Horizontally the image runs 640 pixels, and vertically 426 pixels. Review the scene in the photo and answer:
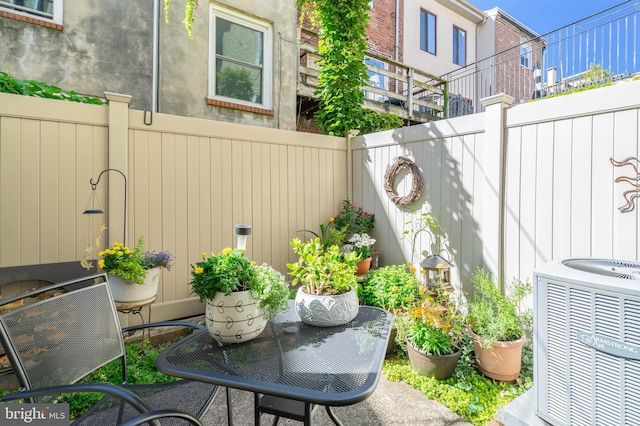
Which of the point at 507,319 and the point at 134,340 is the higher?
the point at 507,319

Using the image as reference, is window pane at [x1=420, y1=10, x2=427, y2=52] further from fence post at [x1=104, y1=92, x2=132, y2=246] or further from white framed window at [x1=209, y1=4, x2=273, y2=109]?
fence post at [x1=104, y1=92, x2=132, y2=246]

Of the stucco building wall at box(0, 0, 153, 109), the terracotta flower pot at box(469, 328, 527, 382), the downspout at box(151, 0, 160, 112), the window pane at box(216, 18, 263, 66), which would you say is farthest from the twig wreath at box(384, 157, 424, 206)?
the stucco building wall at box(0, 0, 153, 109)

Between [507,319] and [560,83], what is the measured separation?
13.3 ft

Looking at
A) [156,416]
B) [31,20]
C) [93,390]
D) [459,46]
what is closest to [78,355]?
[93,390]

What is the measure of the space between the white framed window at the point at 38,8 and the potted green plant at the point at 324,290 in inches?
181

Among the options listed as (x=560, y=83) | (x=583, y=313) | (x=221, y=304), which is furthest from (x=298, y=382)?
(x=560, y=83)

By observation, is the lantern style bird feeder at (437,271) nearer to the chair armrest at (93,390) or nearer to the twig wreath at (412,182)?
the twig wreath at (412,182)

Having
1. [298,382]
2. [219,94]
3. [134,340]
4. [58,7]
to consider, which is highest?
[58,7]

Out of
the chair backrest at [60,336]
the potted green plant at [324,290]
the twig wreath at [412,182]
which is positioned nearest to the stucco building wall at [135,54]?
the twig wreath at [412,182]

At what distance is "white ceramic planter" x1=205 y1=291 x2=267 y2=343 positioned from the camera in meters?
1.28

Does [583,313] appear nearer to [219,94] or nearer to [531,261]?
[531,261]

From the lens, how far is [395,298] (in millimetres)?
2840

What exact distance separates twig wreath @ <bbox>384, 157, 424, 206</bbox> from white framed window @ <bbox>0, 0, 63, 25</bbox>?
4.41 m

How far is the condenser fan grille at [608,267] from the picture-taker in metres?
1.37
